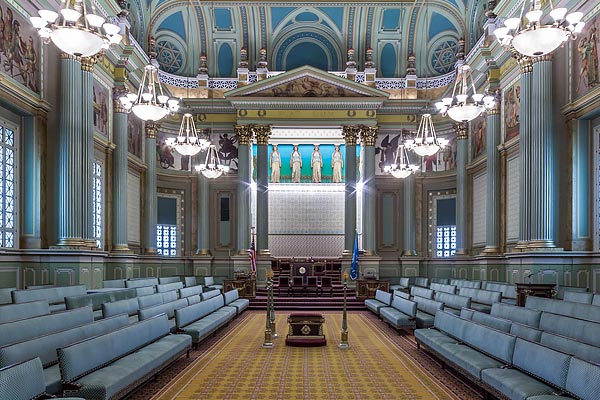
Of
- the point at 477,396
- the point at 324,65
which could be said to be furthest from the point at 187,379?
the point at 324,65

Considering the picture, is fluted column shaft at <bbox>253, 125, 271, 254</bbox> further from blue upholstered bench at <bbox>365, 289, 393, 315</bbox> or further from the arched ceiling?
blue upholstered bench at <bbox>365, 289, 393, 315</bbox>

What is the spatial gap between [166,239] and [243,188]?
13.7ft

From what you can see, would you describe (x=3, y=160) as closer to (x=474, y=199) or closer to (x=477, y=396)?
(x=477, y=396)

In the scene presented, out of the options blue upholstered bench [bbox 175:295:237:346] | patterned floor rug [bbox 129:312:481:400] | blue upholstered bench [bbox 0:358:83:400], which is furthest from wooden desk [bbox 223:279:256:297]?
blue upholstered bench [bbox 0:358:83:400]

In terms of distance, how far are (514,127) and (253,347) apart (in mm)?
11088

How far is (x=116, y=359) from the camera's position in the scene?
692 centimetres

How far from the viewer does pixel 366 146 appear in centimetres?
2361

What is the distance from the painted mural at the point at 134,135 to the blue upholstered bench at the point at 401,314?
37.8 feet

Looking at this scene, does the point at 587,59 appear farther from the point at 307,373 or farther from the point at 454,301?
the point at 307,373

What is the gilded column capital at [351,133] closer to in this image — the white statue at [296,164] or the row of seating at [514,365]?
the white statue at [296,164]

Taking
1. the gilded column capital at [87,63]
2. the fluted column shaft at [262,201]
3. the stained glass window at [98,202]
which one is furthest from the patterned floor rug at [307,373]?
the fluted column shaft at [262,201]

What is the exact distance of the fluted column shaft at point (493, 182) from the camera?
61.0 ft

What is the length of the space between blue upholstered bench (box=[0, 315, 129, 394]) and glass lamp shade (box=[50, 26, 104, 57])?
416 centimetres

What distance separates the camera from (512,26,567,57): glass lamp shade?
28.2 feet
